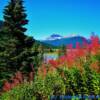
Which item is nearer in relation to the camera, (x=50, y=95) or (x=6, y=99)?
(x=50, y=95)

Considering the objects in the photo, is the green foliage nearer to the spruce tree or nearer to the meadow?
the meadow

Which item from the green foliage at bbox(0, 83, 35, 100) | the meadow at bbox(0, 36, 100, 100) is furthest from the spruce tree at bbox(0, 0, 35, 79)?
the meadow at bbox(0, 36, 100, 100)

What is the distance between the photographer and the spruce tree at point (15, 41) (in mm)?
44469

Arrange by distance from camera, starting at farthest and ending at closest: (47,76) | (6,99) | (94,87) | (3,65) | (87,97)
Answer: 1. (3,65)
2. (6,99)
3. (47,76)
4. (94,87)
5. (87,97)

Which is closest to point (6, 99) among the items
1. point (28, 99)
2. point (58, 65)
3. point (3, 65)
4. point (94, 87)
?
point (28, 99)

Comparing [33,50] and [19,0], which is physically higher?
[19,0]

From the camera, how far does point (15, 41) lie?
45.7m

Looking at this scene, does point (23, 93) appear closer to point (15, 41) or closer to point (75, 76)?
point (75, 76)

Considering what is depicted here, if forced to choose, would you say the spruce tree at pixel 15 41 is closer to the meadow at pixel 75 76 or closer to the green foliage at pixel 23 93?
the green foliage at pixel 23 93

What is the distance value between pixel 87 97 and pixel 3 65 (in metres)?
33.3

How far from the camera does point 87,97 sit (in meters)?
11.5

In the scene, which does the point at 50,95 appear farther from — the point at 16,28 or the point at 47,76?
the point at 16,28

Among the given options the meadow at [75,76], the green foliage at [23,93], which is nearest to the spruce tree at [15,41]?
the green foliage at [23,93]

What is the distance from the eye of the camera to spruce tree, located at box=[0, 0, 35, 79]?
44469 millimetres
